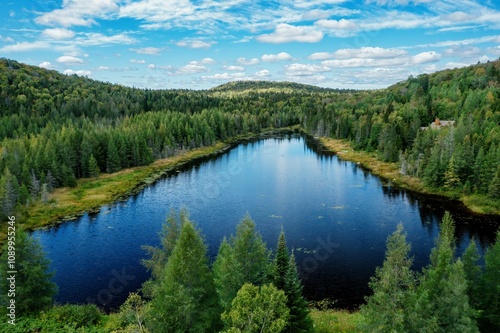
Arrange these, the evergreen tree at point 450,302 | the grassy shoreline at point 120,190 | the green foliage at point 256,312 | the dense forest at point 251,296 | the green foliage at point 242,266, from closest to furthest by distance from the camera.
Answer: the green foliage at point 256,312 → the dense forest at point 251,296 → the evergreen tree at point 450,302 → the green foliage at point 242,266 → the grassy shoreline at point 120,190

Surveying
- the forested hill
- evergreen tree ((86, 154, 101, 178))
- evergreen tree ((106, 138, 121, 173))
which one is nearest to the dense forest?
the forested hill

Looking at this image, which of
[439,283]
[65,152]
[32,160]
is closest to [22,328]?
[439,283]

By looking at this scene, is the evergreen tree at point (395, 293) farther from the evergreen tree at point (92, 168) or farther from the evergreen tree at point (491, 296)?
the evergreen tree at point (92, 168)

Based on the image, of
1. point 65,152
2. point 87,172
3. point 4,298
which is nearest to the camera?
point 4,298

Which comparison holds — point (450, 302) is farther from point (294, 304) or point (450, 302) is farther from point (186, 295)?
point (186, 295)

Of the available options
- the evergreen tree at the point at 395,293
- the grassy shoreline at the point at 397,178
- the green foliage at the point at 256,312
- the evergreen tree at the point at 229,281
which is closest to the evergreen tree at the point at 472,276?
the evergreen tree at the point at 395,293

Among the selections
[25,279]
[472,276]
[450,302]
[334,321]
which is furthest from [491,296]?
[25,279]

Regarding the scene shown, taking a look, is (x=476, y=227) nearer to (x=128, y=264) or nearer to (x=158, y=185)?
(x=128, y=264)
